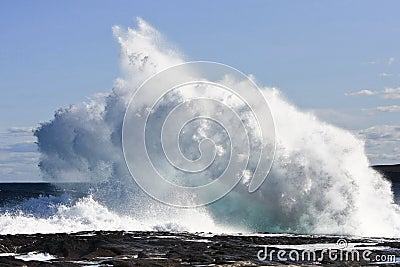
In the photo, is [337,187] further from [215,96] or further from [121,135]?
[121,135]

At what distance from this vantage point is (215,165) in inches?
1623

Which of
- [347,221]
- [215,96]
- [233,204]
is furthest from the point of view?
[215,96]

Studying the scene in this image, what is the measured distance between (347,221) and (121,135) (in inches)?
593

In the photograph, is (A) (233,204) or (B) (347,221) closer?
(B) (347,221)

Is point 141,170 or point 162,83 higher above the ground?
point 162,83

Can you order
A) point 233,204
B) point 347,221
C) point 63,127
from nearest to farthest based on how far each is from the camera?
1. point 347,221
2. point 233,204
3. point 63,127

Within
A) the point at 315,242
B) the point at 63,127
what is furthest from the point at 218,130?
the point at 315,242

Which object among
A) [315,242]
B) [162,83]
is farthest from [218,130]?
[315,242]

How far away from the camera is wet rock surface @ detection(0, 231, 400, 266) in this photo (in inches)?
898

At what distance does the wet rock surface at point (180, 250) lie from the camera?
898 inches

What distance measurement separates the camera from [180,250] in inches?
997

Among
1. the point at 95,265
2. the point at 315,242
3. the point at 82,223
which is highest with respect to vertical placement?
the point at 82,223

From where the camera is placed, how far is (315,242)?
95.7 ft

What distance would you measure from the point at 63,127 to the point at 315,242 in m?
22.4
